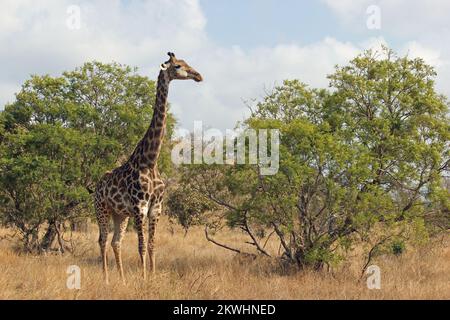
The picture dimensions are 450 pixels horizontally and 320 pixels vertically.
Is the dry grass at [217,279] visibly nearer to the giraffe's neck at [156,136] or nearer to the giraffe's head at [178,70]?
the giraffe's neck at [156,136]

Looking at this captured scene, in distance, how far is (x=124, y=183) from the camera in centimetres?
1113

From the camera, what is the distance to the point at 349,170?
1162 centimetres

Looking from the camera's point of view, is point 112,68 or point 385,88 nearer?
point 385,88

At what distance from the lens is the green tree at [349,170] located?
11836 mm

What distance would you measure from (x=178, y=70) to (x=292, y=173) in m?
3.22

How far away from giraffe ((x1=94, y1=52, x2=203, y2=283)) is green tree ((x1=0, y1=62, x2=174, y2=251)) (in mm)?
3261

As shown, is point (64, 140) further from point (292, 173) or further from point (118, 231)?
point (292, 173)

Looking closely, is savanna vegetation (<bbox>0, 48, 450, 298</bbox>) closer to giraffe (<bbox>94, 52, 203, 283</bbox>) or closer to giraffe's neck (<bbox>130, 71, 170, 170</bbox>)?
giraffe (<bbox>94, 52, 203, 283</bbox>)

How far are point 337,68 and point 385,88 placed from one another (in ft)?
4.32

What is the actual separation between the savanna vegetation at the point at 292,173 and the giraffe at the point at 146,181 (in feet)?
3.17
